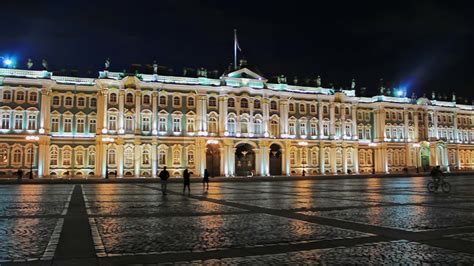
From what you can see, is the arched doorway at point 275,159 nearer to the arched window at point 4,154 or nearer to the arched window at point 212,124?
the arched window at point 212,124

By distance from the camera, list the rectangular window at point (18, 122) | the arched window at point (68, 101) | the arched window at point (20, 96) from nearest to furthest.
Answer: the rectangular window at point (18, 122)
the arched window at point (20, 96)
the arched window at point (68, 101)

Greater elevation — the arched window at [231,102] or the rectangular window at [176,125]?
the arched window at [231,102]

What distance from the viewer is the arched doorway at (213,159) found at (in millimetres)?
64125

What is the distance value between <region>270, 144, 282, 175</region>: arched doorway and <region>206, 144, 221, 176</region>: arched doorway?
8127 millimetres

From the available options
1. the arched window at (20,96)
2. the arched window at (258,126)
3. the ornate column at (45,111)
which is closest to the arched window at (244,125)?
the arched window at (258,126)

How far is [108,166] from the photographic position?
58.6m

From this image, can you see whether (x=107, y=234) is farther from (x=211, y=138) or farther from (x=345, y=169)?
(x=345, y=169)

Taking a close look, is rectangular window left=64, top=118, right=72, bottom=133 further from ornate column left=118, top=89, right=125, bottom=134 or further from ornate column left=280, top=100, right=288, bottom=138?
ornate column left=280, top=100, right=288, bottom=138

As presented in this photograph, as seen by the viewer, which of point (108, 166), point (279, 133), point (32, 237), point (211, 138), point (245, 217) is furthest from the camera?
point (279, 133)

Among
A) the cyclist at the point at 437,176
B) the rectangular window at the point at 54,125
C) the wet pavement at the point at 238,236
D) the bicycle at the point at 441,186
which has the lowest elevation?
the wet pavement at the point at 238,236

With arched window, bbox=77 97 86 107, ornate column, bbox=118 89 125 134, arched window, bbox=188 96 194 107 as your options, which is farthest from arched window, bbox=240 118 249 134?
arched window, bbox=77 97 86 107

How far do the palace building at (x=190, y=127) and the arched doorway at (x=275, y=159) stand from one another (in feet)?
0.48

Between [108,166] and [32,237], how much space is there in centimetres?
4879

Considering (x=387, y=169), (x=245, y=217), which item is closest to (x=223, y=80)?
(x=387, y=169)
